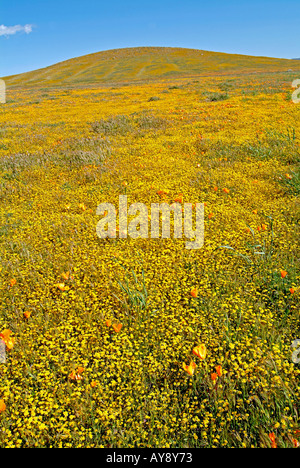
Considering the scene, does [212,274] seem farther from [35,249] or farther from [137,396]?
[35,249]

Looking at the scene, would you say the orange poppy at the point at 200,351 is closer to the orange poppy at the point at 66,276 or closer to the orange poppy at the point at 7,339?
the orange poppy at the point at 7,339

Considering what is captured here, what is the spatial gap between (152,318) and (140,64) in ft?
312

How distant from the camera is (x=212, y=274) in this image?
3.38 m

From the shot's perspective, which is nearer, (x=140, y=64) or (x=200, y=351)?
(x=200, y=351)

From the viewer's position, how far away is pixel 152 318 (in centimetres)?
289

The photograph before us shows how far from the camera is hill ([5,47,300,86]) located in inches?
2655

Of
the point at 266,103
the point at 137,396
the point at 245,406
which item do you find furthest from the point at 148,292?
the point at 266,103

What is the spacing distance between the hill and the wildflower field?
6890cm

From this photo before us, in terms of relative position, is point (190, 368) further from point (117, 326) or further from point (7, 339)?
point (7, 339)

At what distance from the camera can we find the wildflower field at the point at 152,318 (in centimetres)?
204

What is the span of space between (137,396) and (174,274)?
1.54 metres
